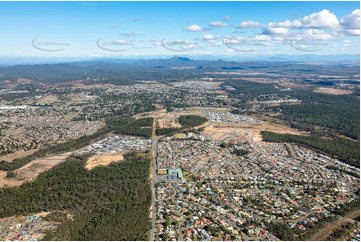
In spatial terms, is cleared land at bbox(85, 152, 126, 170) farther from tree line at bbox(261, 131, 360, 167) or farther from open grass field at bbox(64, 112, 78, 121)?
open grass field at bbox(64, 112, 78, 121)

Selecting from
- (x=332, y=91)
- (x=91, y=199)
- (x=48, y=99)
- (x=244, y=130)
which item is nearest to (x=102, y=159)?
(x=91, y=199)

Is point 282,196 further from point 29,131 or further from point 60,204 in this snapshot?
point 29,131

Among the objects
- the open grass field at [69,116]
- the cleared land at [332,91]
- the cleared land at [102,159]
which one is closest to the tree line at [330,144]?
the cleared land at [102,159]

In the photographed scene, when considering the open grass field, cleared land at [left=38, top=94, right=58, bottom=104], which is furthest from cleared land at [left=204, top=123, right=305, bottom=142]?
cleared land at [left=38, top=94, right=58, bottom=104]

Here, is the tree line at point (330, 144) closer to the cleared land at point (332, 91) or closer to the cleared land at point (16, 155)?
the cleared land at point (16, 155)

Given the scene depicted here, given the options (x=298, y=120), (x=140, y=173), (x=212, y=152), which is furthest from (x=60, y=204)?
(x=298, y=120)

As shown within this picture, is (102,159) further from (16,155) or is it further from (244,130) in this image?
(244,130)
